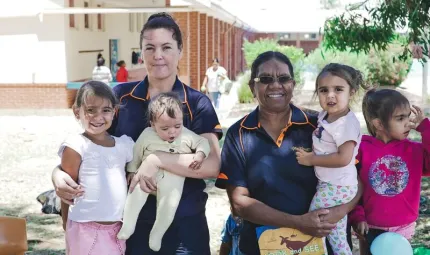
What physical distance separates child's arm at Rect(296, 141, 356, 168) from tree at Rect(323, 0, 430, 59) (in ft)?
12.4

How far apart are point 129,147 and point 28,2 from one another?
46.9 feet

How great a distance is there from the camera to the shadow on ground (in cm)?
564

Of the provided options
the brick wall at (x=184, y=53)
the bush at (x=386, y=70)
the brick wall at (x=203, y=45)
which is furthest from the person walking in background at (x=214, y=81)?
the bush at (x=386, y=70)

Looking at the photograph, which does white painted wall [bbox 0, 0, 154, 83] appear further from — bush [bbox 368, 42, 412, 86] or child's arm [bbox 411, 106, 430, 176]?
child's arm [bbox 411, 106, 430, 176]

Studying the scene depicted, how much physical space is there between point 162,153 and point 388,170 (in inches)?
46.8

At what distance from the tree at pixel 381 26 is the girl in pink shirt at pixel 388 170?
3377 mm

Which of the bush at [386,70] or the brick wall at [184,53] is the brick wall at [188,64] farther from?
the bush at [386,70]

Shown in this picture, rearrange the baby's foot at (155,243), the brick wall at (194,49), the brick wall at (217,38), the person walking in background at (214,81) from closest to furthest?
1. the baby's foot at (155,243)
2. the person walking in background at (214,81)
3. the brick wall at (194,49)
4. the brick wall at (217,38)

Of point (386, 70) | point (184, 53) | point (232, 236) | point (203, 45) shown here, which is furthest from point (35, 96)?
point (232, 236)

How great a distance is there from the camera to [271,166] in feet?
9.41

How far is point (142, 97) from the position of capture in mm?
2969

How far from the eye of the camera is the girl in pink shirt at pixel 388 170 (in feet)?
10.2

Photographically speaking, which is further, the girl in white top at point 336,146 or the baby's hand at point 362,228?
the baby's hand at point 362,228

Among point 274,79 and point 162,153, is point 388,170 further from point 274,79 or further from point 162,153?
point 162,153
